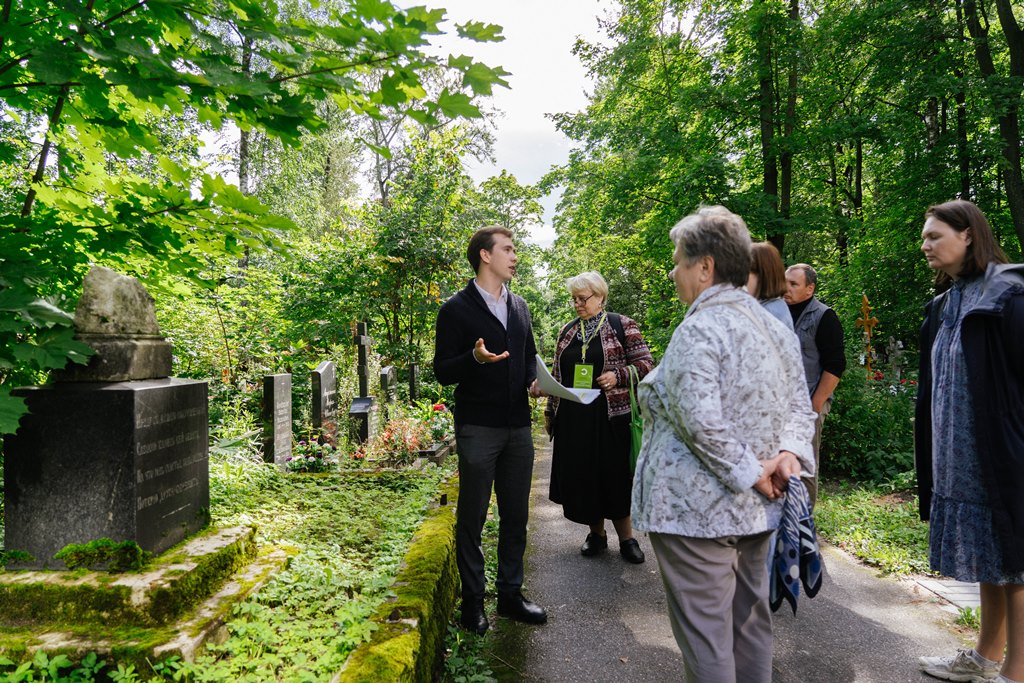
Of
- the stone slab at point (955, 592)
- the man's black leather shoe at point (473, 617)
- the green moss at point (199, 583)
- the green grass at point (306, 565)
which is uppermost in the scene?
the green moss at point (199, 583)

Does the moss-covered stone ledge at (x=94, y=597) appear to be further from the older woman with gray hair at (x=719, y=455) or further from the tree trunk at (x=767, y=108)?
the tree trunk at (x=767, y=108)

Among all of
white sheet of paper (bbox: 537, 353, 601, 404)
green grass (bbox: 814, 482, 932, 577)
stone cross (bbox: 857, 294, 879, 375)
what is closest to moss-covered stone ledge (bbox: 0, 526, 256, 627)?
white sheet of paper (bbox: 537, 353, 601, 404)

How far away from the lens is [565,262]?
24969 mm

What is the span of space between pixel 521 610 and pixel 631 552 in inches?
52.5

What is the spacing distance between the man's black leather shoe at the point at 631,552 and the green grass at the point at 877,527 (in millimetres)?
1788

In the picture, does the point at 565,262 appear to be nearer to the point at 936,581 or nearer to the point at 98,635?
the point at 936,581

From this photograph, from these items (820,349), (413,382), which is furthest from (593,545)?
(413,382)

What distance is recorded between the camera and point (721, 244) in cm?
208

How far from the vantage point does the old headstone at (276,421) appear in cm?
629

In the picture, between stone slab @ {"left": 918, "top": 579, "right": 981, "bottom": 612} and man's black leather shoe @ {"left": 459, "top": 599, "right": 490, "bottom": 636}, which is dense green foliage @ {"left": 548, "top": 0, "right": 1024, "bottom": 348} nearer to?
stone slab @ {"left": 918, "top": 579, "right": 981, "bottom": 612}

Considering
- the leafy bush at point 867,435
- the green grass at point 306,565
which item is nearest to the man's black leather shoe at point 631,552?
the green grass at point 306,565

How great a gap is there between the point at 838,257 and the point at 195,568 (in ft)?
67.0

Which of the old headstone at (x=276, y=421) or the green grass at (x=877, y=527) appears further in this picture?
the old headstone at (x=276, y=421)

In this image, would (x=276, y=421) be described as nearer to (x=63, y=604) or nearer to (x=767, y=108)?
(x=63, y=604)
